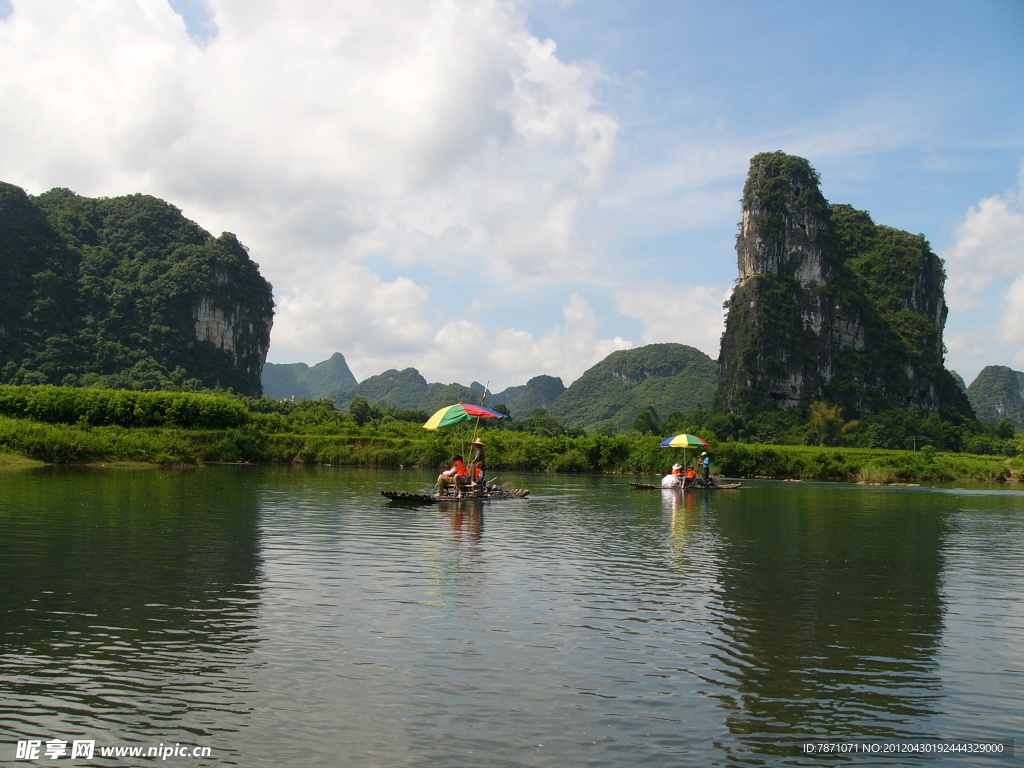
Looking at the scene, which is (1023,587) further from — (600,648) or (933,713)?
(600,648)

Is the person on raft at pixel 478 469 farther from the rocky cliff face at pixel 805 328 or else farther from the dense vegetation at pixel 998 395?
the dense vegetation at pixel 998 395

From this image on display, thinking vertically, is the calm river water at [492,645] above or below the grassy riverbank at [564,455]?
below

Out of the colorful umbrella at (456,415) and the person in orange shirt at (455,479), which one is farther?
the person in orange shirt at (455,479)

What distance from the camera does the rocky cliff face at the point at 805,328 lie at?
89125 millimetres

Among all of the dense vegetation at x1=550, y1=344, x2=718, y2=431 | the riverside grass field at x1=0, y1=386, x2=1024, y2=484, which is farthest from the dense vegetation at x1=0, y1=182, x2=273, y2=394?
the dense vegetation at x1=550, y1=344, x2=718, y2=431

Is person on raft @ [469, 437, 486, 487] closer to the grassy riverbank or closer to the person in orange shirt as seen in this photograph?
the person in orange shirt

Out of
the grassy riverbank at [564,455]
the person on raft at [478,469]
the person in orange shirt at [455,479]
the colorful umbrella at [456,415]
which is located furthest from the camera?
the grassy riverbank at [564,455]

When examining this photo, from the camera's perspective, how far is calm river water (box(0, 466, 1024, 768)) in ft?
18.2

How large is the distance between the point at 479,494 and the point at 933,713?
17.7 metres

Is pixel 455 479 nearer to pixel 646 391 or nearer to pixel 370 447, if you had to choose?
pixel 370 447

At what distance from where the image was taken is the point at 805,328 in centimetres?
9238

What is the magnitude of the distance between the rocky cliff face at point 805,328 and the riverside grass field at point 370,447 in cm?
3385

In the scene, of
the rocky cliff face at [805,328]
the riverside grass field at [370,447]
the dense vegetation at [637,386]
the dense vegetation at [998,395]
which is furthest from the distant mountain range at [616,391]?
the riverside grass field at [370,447]

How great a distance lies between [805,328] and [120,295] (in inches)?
3008
